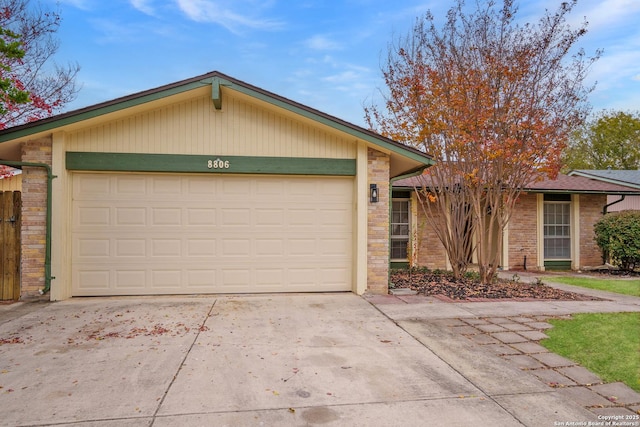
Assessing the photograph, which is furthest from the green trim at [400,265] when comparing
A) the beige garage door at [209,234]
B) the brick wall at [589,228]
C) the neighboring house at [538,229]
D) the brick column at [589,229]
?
the brick wall at [589,228]

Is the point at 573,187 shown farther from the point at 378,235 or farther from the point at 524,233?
the point at 378,235

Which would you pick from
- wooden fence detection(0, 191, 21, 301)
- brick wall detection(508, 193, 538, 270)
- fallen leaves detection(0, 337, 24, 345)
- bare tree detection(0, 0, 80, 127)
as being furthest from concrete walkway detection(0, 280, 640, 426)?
bare tree detection(0, 0, 80, 127)

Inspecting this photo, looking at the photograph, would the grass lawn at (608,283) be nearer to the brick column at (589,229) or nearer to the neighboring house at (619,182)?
the brick column at (589,229)

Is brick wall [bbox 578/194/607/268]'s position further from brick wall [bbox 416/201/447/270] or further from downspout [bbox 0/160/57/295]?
downspout [bbox 0/160/57/295]

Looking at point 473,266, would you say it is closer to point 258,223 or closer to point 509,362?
point 258,223

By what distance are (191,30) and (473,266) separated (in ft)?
41.1

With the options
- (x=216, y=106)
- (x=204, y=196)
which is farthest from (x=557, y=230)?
(x=216, y=106)

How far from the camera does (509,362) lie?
4016 mm

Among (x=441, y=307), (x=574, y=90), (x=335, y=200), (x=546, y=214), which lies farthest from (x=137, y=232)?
(x=546, y=214)

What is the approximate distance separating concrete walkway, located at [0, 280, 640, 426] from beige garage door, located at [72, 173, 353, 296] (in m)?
1.00

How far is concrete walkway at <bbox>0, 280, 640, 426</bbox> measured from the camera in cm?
290

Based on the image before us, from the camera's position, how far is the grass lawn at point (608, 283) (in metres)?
8.84

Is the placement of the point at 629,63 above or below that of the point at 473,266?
above

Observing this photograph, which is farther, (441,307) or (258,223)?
(258,223)
